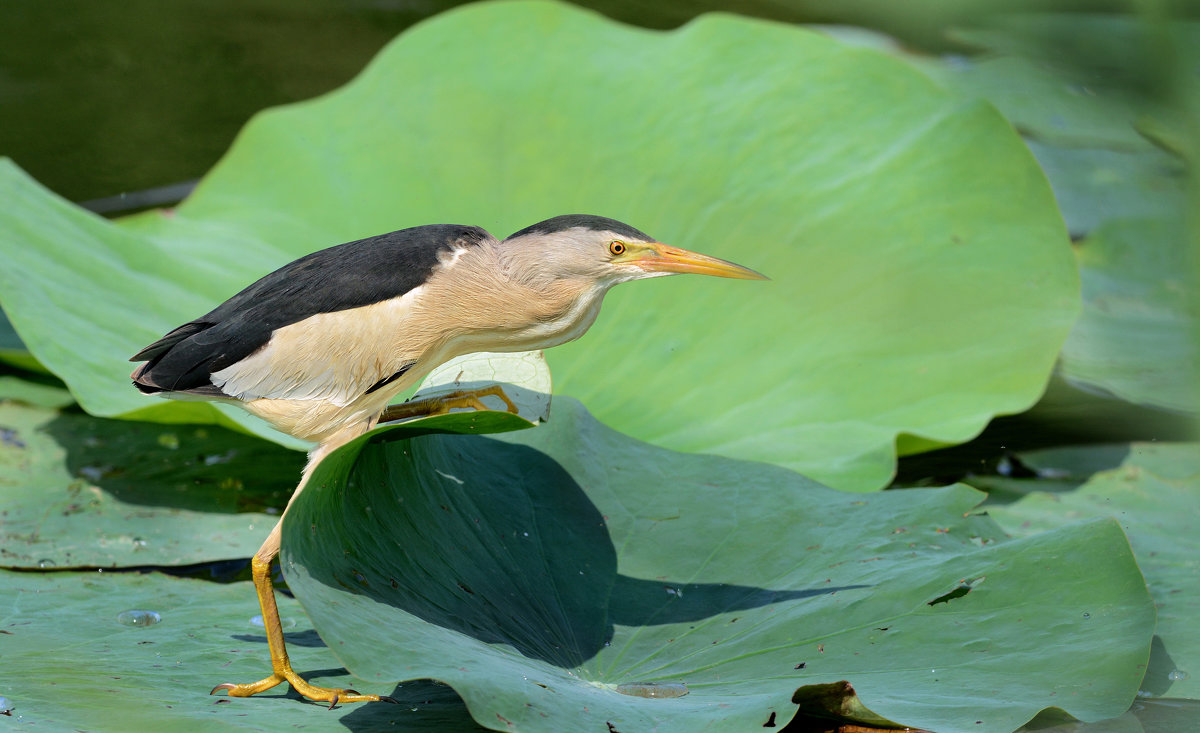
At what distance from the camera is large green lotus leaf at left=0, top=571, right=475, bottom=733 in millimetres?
1824

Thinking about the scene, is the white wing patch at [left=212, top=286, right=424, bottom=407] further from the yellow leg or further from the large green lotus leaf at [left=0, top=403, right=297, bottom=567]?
the large green lotus leaf at [left=0, top=403, right=297, bottom=567]

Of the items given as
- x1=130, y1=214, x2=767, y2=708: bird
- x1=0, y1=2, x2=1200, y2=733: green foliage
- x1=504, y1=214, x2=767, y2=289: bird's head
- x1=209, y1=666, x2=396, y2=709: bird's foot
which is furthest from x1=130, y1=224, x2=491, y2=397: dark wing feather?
x1=209, y1=666, x2=396, y2=709: bird's foot

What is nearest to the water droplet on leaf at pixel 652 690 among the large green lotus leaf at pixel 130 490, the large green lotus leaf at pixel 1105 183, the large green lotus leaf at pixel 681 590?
the large green lotus leaf at pixel 681 590

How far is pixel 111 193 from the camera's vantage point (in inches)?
176

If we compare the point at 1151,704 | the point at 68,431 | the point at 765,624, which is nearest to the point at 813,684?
the point at 765,624

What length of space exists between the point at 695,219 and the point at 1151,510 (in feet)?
4.71

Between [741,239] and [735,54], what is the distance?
746 millimetres

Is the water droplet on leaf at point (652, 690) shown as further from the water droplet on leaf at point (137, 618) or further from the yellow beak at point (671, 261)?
the water droplet on leaf at point (137, 618)

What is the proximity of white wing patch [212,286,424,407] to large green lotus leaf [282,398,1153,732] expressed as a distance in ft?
0.51

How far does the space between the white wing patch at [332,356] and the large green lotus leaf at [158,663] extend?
50 centimetres

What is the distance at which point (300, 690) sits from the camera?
1998 mm

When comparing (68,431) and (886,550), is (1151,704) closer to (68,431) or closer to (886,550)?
→ (886,550)

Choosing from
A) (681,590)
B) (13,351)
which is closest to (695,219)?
(681,590)

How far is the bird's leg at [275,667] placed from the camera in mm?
1981
